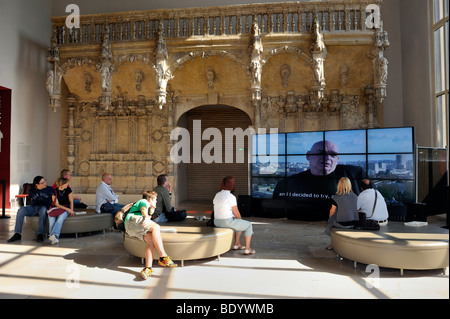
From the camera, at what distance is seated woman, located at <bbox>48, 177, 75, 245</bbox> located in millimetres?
6672

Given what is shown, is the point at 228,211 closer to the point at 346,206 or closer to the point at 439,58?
the point at 346,206

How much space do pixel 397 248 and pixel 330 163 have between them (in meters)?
4.75

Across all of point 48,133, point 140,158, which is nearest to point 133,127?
point 140,158

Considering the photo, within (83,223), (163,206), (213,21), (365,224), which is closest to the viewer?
(365,224)

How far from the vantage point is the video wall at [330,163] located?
8203 millimetres

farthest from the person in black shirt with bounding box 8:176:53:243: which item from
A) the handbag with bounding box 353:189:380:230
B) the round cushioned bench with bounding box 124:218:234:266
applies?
the handbag with bounding box 353:189:380:230

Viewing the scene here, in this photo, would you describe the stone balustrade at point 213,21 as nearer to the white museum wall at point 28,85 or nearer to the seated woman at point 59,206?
the white museum wall at point 28,85

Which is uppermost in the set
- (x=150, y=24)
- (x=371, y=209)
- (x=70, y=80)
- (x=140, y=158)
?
(x=150, y=24)

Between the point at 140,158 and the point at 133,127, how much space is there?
1.27 meters

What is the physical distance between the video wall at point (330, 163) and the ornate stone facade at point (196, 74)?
1983 mm

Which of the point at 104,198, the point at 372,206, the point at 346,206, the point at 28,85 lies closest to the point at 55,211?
the point at 104,198

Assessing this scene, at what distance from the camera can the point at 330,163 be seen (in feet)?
30.0
